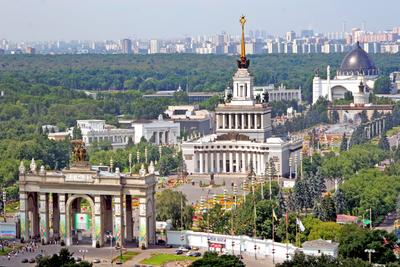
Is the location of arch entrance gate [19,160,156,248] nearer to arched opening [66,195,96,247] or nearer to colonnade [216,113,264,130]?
arched opening [66,195,96,247]

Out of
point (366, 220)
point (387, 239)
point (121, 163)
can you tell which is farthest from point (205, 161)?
point (387, 239)

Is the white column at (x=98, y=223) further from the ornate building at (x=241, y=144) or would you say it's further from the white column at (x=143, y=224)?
the ornate building at (x=241, y=144)

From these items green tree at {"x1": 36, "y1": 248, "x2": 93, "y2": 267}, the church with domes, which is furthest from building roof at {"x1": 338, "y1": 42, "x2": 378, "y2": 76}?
green tree at {"x1": 36, "y1": 248, "x2": 93, "y2": 267}

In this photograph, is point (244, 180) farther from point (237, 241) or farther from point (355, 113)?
point (355, 113)

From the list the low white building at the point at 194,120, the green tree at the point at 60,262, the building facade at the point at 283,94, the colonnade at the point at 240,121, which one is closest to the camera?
the green tree at the point at 60,262

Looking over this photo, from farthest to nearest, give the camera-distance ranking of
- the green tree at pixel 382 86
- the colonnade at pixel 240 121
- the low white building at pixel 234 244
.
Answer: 1. the green tree at pixel 382 86
2. the colonnade at pixel 240 121
3. the low white building at pixel 234 244

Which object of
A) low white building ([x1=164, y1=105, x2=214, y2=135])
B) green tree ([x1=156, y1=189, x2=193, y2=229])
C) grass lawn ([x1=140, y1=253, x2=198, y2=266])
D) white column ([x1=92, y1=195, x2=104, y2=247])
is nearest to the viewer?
grass lawn ([x1=140, y1=253, x2=198, y2=266])

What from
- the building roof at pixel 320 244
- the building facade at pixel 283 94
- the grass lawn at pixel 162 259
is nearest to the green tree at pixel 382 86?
the building facade at pixel 283 94
